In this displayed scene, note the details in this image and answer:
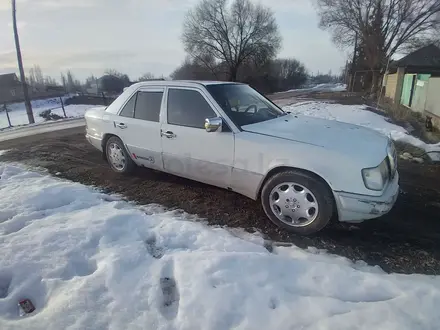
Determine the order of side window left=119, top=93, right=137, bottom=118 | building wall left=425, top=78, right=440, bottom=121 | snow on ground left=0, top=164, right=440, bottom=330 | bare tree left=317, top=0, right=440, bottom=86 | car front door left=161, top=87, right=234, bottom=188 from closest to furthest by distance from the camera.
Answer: snow on ground left=0, top=164, right=440, bottom=330 → car front door left=161, top=87, right=234, bottom=188 → side window left=119, top=93, right=137, bottom=118 → building wall left=425, top=78, right=440, bottom=121 → bare tree left=317, top=0, right=440, bottom=86

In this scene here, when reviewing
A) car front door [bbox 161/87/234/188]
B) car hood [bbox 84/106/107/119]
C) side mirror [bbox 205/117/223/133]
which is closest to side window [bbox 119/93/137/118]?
car hood [bbox 84/106/107/119]

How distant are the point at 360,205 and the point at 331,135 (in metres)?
0.85

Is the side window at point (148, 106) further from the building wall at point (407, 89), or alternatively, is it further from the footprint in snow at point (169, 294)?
the building wall at point (407, 89)

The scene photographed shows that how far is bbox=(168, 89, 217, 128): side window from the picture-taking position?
377cm

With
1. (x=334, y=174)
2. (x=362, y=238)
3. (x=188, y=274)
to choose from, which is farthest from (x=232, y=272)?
(x=362, y=238)

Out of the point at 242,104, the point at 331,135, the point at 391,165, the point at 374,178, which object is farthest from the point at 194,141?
the point at 391,165

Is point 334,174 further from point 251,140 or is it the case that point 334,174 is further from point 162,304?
point 162,304

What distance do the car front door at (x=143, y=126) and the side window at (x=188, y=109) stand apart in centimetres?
24

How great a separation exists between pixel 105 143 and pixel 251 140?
3.02 m

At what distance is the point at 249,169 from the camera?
3393mm

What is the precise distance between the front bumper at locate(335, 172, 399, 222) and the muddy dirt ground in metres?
0.33

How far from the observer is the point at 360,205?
9.50 feet

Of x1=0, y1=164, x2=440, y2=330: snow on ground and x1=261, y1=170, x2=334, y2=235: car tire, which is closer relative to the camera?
x1=0, y1=164, x2=440, y2=330: snow on ground

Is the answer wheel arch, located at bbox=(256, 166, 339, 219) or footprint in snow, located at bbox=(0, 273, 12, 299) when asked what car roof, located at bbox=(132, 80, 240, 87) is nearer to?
wheel arch, located at bbox=(256, 166, 339, 219)
